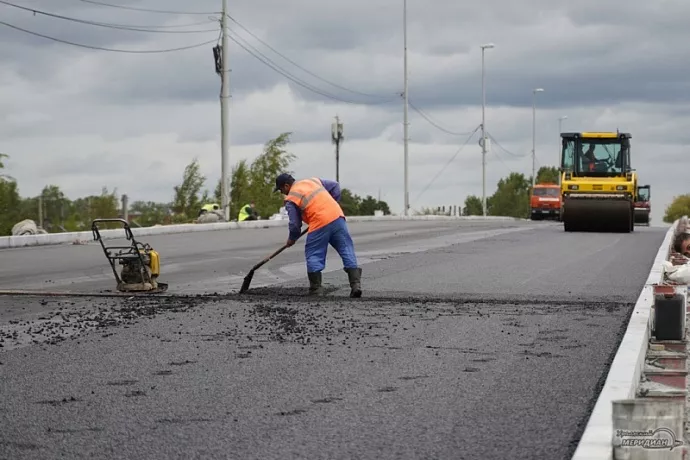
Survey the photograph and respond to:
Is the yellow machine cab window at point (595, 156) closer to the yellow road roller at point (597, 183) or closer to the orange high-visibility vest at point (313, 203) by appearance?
the yellow road roller at point (597, 183)

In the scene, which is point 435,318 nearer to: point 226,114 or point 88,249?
point 88,249

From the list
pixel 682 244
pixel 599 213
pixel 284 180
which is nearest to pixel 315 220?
pixel 284 180

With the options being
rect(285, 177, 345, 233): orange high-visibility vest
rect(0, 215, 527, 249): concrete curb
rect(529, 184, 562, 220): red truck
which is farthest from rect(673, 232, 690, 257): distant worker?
rect(529, 184, 562, 220): red truck

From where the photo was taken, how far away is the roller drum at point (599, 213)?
32.2 meters

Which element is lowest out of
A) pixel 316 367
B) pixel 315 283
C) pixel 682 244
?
pixel 316 367

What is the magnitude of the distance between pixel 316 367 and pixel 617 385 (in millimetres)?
2262

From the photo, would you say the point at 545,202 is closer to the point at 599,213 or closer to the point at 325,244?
the point at 599,213

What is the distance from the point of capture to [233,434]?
5.73 metres

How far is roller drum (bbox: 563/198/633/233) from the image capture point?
106 ft

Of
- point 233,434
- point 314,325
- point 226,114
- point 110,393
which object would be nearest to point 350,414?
point 233,434

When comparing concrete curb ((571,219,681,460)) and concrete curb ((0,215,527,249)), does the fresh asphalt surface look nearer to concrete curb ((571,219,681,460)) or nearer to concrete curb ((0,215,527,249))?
concrete curb ((571,219,681,460))

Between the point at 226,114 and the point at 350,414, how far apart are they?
33.6 m

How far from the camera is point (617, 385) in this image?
6.51 metres

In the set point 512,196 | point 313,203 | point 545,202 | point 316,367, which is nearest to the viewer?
point 316,367
